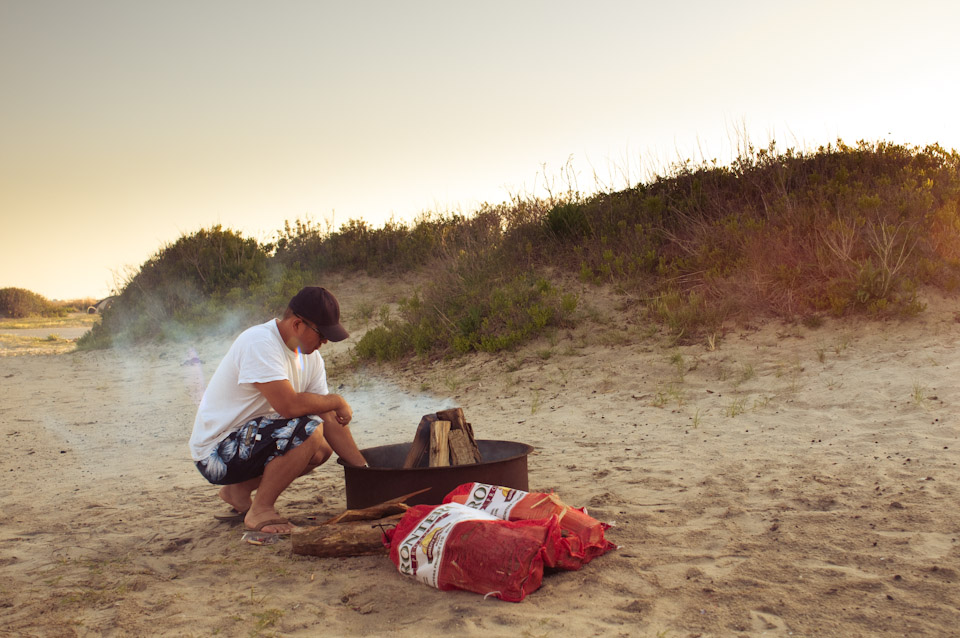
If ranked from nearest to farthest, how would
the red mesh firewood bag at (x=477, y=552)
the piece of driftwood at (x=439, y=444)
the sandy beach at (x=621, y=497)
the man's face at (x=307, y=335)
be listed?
the sandy beach at (x=621, y=497), the red mesh firewood bag at (x=477, y=552), the man's face at (x=307, y=335), the piece of driftwood at (x=439, y=444)

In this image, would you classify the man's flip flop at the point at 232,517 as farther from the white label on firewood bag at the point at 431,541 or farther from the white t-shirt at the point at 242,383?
the white label on firewood bag at the point at 431,541

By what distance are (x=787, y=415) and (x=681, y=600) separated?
3664 millimetres

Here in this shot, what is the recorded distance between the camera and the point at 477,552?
3.06m

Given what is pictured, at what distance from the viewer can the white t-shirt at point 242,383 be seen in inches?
149

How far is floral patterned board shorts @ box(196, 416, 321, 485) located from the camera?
12.7ft

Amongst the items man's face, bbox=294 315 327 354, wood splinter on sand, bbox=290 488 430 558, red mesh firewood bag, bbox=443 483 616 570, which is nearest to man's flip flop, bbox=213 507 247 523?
wood splinter on sand, bbox=290 488 430 558

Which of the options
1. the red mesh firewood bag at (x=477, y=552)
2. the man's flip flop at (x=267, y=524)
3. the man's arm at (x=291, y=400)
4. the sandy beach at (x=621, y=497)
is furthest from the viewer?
the man's flip flop at (x=267, y=524)

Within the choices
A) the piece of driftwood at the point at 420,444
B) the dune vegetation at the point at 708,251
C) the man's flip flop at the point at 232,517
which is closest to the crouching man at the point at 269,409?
the man's flip flop at the point at 232,517

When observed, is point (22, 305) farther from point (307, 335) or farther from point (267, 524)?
point (307, 335)

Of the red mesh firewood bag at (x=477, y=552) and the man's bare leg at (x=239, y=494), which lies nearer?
the red mesh firewood bag at (x=477, y=552)

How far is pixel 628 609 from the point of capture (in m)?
2.87

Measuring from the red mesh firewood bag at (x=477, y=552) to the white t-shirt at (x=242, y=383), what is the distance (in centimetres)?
114

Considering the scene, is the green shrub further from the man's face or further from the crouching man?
the man's face

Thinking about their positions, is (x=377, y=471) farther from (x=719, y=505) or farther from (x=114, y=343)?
(x=114, y=343)
